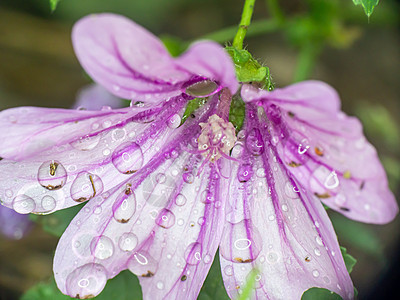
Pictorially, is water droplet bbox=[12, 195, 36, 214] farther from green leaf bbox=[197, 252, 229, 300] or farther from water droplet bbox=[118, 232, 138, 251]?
green leaf bbox=[197, 252, 229, 300]

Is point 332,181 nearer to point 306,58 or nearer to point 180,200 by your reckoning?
point 180,200

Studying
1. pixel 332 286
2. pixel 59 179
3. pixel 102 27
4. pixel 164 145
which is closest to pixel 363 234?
pixel 332 286

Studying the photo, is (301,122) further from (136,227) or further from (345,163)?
(136,227)

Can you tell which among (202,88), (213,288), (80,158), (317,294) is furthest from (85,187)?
(317,294)

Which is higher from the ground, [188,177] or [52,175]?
[188,177]

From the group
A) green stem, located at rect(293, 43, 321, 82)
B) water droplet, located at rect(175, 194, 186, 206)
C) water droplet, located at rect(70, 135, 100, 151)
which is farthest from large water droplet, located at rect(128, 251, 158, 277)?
green stem, located at rect(293, 43, 321, 82)

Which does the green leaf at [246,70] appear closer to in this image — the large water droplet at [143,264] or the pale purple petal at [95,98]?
the large water droplet at [143,264]

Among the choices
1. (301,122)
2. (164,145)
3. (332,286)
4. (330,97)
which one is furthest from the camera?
(164,145)
